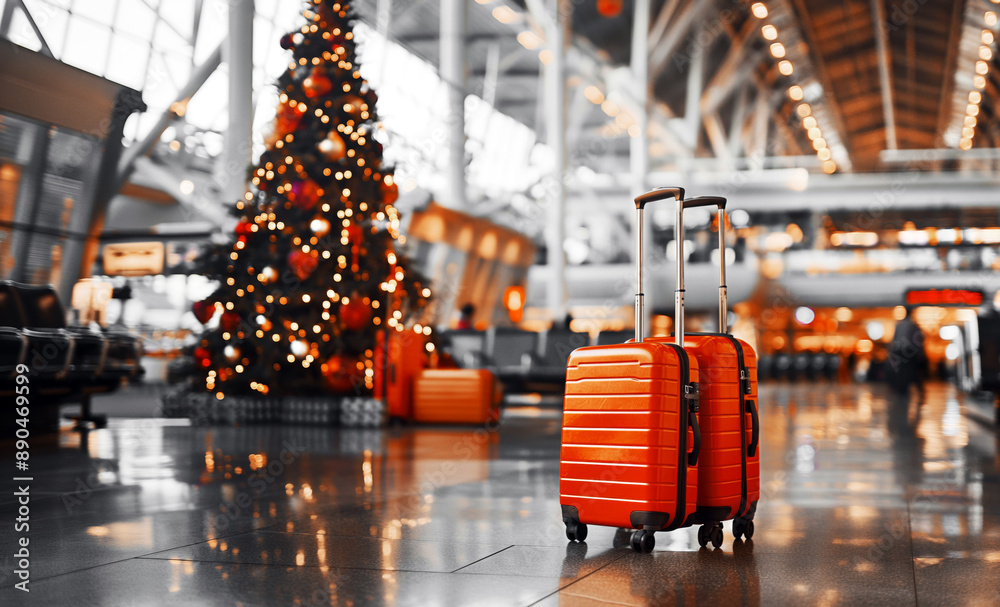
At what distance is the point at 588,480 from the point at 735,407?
0.65 metres

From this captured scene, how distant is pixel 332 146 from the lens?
10.1m

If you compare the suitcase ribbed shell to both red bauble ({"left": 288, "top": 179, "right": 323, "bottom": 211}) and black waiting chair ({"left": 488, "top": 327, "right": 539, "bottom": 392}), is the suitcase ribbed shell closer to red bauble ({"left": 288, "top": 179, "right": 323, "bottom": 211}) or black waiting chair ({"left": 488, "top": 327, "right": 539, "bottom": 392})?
red bauble ({"left": 288, "top": 179, "right": 323, "bottom": 211})

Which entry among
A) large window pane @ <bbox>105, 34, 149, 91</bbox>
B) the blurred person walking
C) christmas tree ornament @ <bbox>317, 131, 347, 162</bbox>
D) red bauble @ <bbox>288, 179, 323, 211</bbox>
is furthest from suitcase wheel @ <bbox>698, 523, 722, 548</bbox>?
the blurred person walking

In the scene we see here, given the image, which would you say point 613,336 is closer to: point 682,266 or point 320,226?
point 320,226

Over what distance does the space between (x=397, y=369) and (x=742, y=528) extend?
695cm

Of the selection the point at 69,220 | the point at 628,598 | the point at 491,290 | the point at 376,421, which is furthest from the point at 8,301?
the point at 491,290

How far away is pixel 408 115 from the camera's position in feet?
79.2

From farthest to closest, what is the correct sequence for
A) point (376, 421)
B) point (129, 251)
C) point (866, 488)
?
point (129, 251) < point (376, 421) < point (866, 488)

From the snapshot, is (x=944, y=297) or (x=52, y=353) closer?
(x=52, y=353)

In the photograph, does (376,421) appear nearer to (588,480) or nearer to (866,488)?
(866,488)

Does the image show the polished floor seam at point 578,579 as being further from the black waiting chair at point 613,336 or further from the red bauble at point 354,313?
the black waiting chair at point 613,336

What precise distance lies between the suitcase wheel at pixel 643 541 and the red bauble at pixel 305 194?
7.24 meters

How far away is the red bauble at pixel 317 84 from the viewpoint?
397 inches

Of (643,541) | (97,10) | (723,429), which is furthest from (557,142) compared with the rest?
(643,541)
